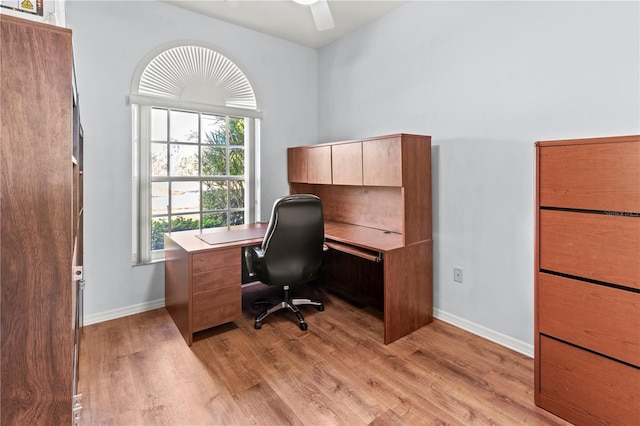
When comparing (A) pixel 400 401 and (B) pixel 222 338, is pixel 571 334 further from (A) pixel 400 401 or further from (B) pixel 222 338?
(B) pixel 222 338

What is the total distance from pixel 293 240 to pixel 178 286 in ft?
3.24

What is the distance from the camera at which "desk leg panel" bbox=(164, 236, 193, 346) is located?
251 cm

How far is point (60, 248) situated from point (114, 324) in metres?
2.21

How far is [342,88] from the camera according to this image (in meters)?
3.84

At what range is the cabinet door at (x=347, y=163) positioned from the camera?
119 inches

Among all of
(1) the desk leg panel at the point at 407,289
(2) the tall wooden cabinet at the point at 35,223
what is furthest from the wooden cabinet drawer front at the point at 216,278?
(2) the tall wooden cabinet at the point at 35,223

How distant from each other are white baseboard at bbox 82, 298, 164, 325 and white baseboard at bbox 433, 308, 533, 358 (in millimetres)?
2544

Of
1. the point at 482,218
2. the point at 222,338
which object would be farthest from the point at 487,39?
the point at 222,338

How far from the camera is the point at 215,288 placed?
8.53ft

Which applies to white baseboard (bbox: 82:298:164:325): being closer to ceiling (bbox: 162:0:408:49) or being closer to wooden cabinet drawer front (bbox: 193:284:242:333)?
wooden cabinet drawer front (bbox: 193:284:242:333)

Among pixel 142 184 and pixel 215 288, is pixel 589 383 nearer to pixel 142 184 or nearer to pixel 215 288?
pixel 215 288

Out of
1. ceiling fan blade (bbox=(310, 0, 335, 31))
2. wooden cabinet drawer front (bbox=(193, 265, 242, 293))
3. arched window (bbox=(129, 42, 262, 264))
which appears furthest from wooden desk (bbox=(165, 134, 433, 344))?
ceiling fan blade (bbox=(310, 0, 335, 31))

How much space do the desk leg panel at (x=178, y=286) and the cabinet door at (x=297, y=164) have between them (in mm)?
1534

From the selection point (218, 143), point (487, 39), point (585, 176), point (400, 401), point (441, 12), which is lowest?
point (400, 401)
